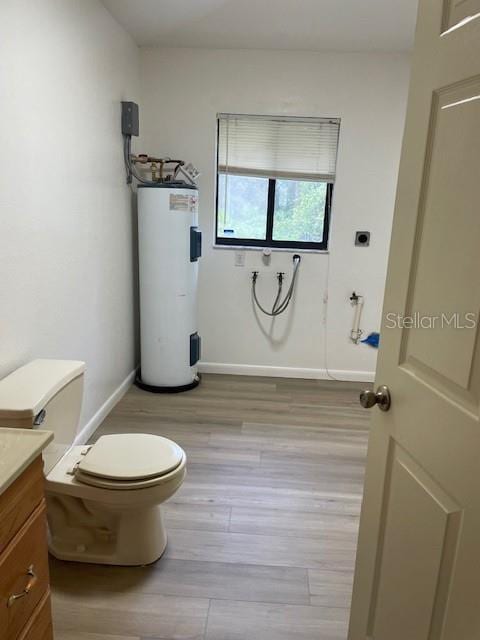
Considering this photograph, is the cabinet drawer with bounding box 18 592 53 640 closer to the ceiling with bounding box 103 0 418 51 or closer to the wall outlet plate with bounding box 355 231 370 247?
the ceiling with bounding box 103 0 418 51

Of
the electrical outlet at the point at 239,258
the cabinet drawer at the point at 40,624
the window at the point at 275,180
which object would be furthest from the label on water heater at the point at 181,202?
the cabinet drawer at the point at 40,624

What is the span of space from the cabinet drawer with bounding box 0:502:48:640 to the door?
2.79 feet

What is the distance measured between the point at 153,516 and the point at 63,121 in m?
1.83

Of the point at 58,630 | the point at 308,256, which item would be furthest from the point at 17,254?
the point at 308,256

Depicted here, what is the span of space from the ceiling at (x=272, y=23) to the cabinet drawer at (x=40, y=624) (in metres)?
2.88

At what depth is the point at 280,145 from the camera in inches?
133

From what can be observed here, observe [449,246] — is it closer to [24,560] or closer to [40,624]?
[24,560]

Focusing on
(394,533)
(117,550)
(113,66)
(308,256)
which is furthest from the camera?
(308,256)

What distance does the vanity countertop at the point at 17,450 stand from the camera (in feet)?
3.08

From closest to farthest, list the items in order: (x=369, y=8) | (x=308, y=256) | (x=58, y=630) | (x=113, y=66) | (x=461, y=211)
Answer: (x=461, y=211), (x=58, y=630), (x=369, y=8), (x=113, y=66), (x=308, y=256)

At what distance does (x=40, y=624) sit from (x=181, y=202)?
2517 mm

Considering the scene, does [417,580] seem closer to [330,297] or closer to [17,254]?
[17,254]

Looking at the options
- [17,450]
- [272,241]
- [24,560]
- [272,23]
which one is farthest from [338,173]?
[24,560]

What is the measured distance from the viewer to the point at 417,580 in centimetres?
98
